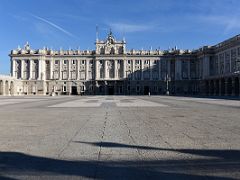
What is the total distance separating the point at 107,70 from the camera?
133125 millimetres

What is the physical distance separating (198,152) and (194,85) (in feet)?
416

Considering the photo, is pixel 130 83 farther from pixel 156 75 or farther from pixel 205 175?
pixel 205 175

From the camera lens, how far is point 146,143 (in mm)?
10242

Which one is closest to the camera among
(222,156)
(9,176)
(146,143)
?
(9,176)

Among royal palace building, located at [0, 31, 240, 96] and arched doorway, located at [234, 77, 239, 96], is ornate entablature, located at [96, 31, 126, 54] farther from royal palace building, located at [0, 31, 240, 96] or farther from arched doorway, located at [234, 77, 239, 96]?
arched doorway, located at [234, 77, 239, 96]

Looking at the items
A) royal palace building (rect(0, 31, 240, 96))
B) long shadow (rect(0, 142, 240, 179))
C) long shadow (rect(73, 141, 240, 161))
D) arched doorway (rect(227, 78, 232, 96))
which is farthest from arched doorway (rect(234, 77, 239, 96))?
long shadow (rect(0, 142, 240, 179))

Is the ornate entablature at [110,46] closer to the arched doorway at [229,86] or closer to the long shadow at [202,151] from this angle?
the arched doorway at [229,86]

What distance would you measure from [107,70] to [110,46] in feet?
30.9

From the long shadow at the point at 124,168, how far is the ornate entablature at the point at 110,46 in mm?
127291

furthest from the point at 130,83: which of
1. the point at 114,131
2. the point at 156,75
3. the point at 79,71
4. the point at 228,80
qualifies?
the point at 114,131

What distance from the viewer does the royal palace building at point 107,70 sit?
132m

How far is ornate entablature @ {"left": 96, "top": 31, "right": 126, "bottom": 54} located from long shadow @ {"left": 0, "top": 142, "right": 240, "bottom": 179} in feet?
418

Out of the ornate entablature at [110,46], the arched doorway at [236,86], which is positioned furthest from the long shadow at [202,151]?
the ornate entablature at [110,46]

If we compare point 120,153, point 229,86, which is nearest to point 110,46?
point 229,86
